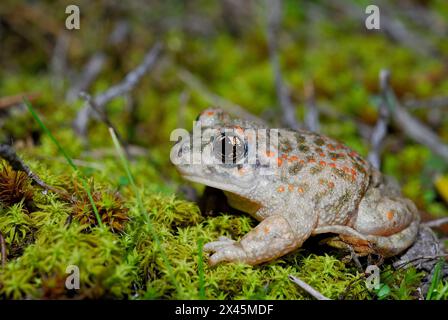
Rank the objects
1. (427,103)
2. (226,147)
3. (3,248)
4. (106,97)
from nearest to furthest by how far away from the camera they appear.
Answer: (3,248) < (226,147) < (106,97) < (427,103)

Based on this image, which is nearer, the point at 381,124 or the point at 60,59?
the point at 381,124

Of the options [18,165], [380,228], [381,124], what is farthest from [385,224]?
[18,165]

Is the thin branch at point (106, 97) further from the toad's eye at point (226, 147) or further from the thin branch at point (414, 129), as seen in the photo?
the thin branch at point (414, 129)

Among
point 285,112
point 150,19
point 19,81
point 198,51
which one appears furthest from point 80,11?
point 285,112

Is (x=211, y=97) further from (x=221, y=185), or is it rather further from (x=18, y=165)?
(x=18, y=165)

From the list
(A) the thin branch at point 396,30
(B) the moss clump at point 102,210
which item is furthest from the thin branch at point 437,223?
(A) the thin branch at point 396,30

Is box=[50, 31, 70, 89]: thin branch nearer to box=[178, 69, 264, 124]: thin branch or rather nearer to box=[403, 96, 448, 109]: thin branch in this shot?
box=[178, 69, 264, 124]: thin branch

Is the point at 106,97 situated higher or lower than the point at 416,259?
higher
